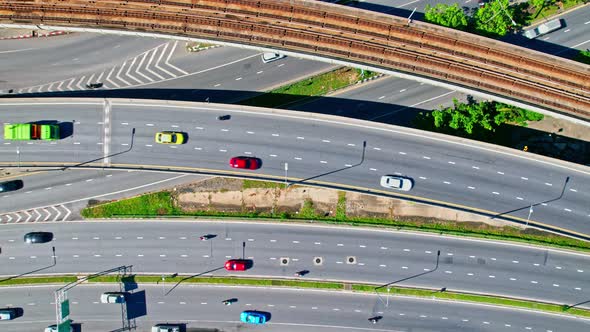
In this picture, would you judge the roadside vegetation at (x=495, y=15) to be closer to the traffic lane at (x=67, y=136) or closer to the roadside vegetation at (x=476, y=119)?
the roadside vegetation at (x=476, y=119)

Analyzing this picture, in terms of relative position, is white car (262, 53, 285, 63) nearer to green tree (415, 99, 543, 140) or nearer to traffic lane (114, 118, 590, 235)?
traffic lane (114, 118, 590, 235)

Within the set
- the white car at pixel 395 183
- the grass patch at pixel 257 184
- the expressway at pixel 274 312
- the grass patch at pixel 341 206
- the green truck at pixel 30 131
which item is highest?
the green truck at pixel 30 131

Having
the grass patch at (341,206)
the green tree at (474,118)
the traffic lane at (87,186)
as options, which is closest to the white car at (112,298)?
the traffic lane at (87,186)

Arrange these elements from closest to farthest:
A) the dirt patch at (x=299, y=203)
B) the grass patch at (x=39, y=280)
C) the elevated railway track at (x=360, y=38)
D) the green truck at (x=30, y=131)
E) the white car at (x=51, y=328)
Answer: the elevated railway track at (x=360, y=38) < the green truck at (x=30, y=131) < the dirt patch at (x=299, y=203) < the white car at (x=51, y=328) < the grass patch at (x=39, y=280)

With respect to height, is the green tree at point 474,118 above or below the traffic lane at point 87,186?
above

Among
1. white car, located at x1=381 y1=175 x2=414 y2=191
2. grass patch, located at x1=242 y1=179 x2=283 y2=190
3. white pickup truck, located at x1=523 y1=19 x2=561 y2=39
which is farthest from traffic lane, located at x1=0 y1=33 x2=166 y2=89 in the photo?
white pickup truck, located at x1=523 y1=19 x2=561 y2=39

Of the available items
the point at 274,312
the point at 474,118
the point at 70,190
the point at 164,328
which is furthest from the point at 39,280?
the point at 474,118
